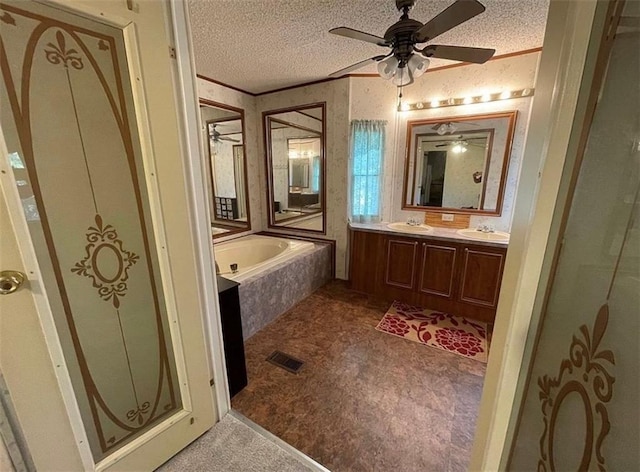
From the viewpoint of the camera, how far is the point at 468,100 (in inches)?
104

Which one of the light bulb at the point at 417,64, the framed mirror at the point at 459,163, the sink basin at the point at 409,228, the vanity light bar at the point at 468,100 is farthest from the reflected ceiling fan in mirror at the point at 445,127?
the light bulb at the point at 417,64

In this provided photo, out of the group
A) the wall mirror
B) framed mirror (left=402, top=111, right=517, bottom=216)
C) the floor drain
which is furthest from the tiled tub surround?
framed mirror (left=402, top=111, right=517, bottom=216)

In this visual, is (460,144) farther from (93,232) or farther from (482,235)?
(93,232)

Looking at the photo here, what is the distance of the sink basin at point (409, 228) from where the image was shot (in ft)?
9.34

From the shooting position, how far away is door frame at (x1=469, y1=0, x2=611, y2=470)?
53cm

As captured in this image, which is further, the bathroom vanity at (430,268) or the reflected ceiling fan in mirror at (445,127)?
the reflected ceiling fan in mirror at (445,127)

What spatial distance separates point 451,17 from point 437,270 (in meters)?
2.05

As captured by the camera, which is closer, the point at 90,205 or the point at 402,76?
the point at 90,205

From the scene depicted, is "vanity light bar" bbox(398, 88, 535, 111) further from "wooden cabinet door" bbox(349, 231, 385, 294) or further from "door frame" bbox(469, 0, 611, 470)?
"door frame" bbox(469, 0, 611, 470)

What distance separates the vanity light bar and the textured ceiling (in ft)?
1.11

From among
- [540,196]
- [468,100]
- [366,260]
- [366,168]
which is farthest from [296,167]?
[540,196]

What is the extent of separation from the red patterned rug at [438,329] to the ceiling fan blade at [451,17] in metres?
2.23

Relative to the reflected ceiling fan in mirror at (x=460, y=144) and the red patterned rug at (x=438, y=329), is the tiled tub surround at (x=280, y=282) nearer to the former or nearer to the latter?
the red patterned rug at (x=438, y=329)

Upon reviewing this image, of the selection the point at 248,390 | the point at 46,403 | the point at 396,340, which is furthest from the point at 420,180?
the point at 46,403
